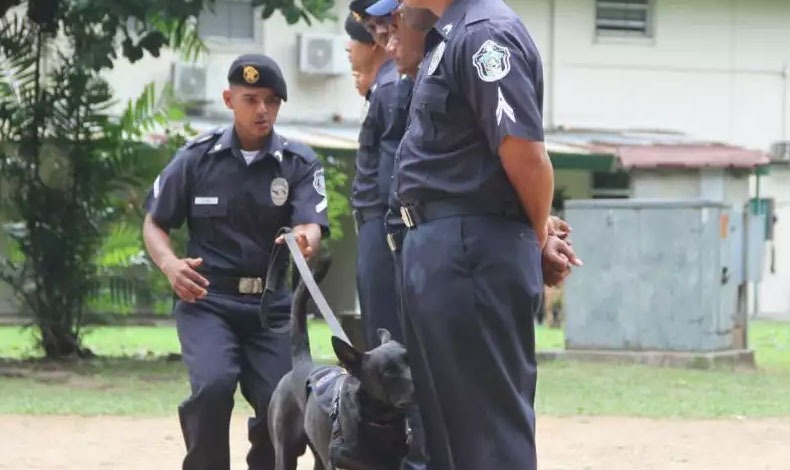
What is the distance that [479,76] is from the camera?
4617mm

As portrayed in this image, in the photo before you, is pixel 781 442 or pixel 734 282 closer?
pixel 781 442

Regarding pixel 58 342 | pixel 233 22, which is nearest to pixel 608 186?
pixel 233 22

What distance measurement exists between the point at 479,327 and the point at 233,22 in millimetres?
21435

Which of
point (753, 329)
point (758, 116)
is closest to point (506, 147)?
point (753, 329)

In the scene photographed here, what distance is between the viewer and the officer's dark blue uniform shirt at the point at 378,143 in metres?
7.26

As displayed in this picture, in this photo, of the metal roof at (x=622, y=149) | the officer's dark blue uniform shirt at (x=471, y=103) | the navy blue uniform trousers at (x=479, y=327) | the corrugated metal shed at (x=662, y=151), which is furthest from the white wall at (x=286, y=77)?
the navy blue uniform trousers at (x=479, y=327)

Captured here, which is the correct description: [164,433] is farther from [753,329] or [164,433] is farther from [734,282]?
[753,329]

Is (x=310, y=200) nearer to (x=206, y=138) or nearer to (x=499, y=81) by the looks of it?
(x=206, y=138)

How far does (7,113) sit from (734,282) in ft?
23.4

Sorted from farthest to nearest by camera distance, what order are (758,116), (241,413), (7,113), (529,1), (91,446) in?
(758,116)
(529,1)
(7,113)
(241,413)
(91,446)

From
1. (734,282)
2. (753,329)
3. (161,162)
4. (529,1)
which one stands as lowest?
(753,329)

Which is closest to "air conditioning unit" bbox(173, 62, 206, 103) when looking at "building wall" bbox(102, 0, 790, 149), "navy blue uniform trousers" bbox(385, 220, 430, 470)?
"building wall" bbox(102, 0, 790, 149)

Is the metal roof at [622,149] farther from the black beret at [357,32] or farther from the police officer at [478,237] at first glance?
the police officer at [478,237]

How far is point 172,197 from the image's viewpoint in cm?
716
